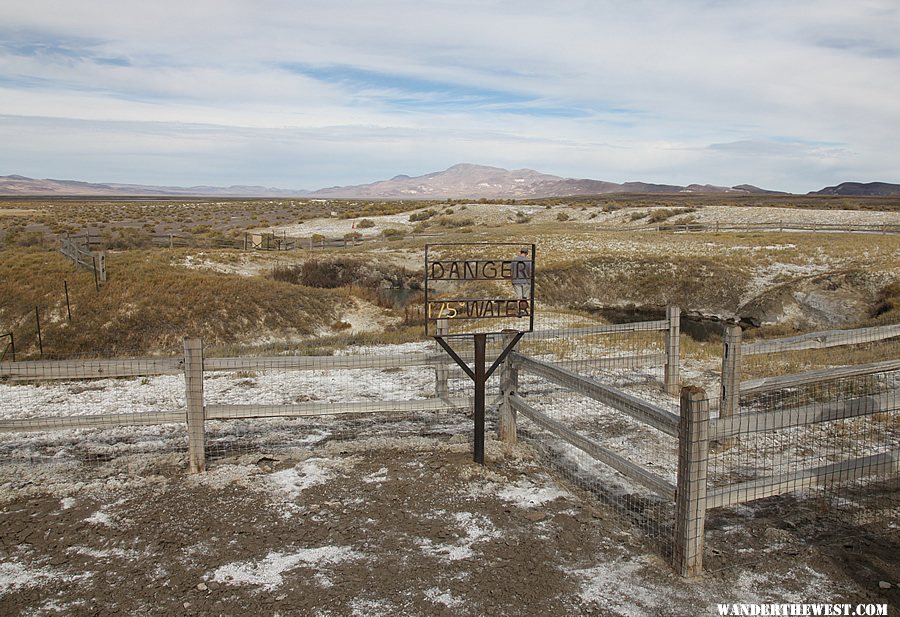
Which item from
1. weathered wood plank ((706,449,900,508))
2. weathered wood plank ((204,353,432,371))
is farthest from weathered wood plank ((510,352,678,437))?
weathered wood plank ((204,353,432,371))

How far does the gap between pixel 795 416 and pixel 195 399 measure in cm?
552

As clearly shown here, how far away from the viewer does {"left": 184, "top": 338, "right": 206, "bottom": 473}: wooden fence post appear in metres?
6.87

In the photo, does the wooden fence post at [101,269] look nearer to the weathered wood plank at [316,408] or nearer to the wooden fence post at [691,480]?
the weathered wood plank at [316,408]

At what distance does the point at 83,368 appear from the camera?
24.0 ft

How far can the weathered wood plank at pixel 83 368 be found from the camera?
7074mm

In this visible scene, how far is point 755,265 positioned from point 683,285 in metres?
3.91

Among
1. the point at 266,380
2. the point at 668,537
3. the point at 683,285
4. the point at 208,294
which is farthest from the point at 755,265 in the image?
the point at 668,537

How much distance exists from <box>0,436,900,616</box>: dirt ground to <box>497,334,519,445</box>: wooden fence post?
69cm

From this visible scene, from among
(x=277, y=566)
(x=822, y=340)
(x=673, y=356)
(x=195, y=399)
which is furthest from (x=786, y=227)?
(x=277, y=566)

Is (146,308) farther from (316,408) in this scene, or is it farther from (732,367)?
(732,367)

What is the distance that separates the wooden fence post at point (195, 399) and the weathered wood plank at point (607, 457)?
11.0 ft

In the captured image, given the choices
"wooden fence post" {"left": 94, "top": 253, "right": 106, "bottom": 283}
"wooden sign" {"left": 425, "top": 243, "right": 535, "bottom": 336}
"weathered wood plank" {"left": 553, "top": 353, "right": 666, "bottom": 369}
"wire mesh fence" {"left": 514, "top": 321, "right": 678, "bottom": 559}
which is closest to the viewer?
"wire mesh fence" {"left": 514, "top": 321, "right": 678, "bottom": 559}

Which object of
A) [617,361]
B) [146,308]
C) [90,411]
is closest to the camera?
[90,411]

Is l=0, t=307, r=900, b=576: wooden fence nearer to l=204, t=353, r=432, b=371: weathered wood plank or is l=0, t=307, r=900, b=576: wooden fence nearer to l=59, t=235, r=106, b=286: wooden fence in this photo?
l=204, t=353, r=432, b=371: weathered wood plank
